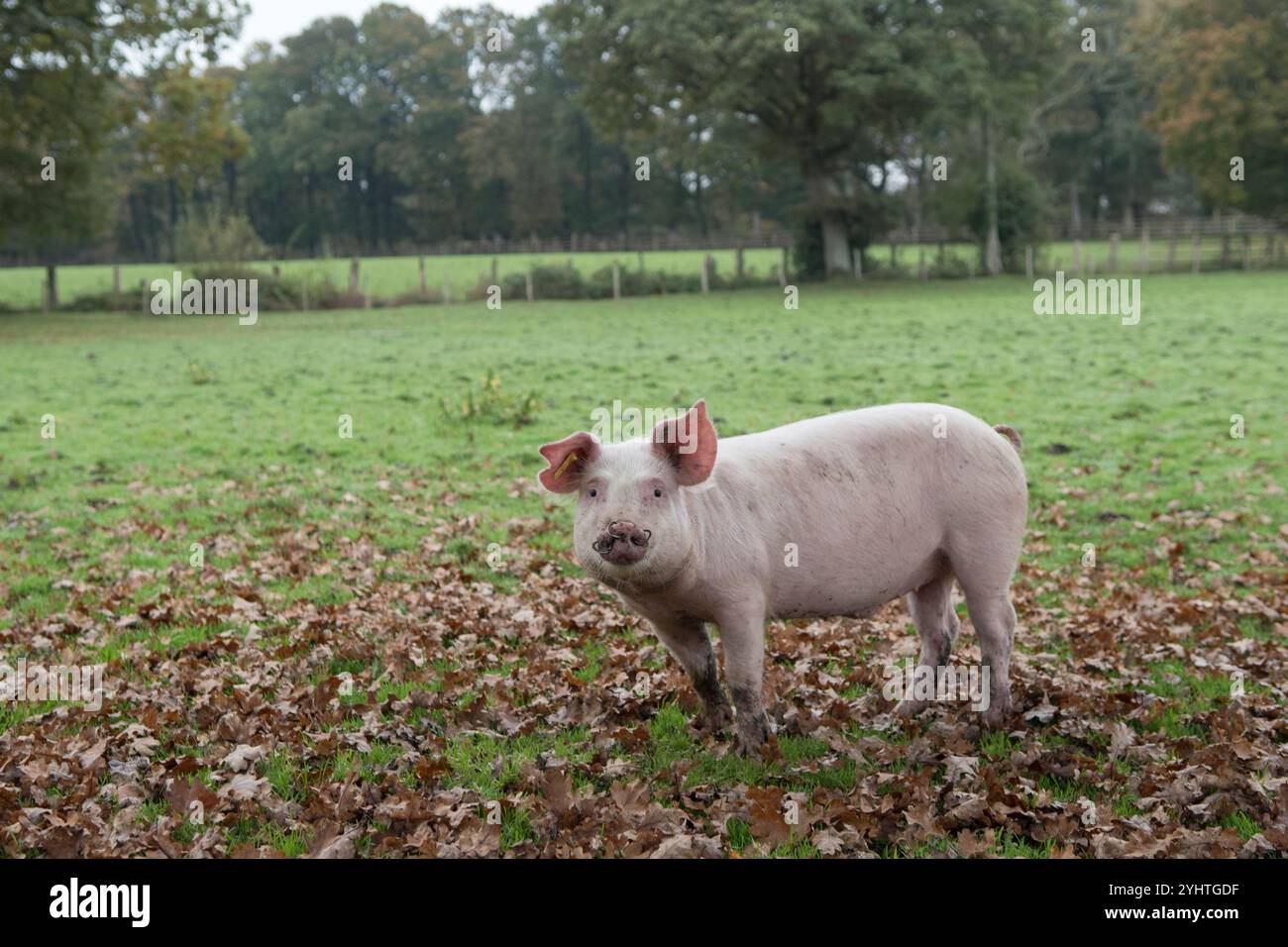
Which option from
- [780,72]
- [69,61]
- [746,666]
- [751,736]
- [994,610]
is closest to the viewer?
[746,666]

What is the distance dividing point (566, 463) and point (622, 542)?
0.57 m

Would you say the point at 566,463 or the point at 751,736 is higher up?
the point at 566,463

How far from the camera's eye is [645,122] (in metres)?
45.4

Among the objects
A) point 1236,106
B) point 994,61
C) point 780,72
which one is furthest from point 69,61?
point 1236,106

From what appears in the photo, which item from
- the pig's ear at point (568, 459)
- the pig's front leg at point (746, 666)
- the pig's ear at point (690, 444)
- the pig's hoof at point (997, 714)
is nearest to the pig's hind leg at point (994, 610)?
the pig's hoof at point (997, 714)

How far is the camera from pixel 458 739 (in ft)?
20.3

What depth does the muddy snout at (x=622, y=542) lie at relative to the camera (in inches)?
203

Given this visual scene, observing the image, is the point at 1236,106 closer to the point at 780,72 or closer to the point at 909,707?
the point at 780,72

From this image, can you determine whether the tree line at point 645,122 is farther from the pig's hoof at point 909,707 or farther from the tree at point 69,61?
the pig's hoof at point 909,707

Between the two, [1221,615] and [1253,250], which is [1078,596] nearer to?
[1221,615]

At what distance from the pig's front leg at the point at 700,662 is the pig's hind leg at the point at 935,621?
1.34 metres

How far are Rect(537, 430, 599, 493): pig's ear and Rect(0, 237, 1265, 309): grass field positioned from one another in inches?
1435

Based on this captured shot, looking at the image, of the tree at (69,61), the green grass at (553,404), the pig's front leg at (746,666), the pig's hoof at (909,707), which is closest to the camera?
the pig's front leg at (746,666)
